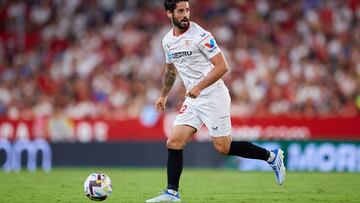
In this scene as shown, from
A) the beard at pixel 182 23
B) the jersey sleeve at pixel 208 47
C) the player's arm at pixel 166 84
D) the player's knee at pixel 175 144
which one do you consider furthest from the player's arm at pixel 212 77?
the player's arm at pixel 166 84

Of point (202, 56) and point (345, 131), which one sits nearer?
point (202, 56)

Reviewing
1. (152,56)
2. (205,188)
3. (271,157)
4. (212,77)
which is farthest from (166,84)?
(152,56)

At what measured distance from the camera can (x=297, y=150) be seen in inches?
701

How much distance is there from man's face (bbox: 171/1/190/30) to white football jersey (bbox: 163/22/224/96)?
162mm

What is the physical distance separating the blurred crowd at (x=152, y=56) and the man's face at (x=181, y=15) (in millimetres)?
10325

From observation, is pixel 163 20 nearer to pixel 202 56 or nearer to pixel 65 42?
pixel 65 42

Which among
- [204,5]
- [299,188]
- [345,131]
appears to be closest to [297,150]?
[345,131]

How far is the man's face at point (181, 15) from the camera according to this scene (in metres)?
9.58

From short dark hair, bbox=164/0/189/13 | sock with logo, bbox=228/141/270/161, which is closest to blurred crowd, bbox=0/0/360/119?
sock with logo, bbox=228/141/270/161

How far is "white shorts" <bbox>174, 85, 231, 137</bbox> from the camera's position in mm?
9867

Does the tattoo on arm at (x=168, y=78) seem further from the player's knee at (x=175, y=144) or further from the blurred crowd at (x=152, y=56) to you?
the blurred crowd at (x=152, y=56)

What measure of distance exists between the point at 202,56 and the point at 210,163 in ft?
31.8

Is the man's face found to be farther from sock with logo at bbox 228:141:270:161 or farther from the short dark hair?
sock with logo at bbox 228:141:270:161

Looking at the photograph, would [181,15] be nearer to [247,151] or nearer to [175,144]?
[175,144]
